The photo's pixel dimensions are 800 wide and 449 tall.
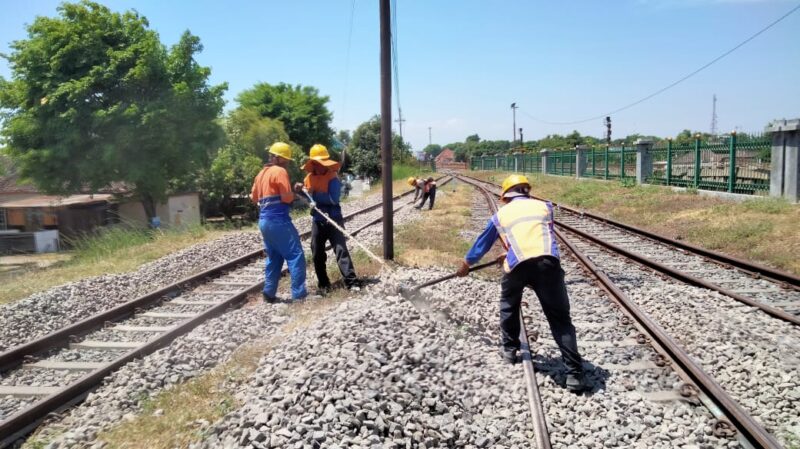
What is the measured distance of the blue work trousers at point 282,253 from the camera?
22.6 feet

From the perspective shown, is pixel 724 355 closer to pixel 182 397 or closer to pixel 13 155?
pixel 182 397

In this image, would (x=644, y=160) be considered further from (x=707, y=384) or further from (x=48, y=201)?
(x=48, y=201)

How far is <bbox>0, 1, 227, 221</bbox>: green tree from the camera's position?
19797 mm

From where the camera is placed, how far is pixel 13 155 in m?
20.3

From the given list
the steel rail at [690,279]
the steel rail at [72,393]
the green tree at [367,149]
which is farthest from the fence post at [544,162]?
the steel rail at [72,393]

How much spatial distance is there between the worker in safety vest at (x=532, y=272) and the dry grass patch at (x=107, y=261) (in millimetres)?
7548

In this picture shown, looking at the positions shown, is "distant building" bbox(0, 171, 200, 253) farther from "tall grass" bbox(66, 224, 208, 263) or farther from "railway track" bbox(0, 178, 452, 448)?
"railway track" bbox(0, 178, 452, 448)

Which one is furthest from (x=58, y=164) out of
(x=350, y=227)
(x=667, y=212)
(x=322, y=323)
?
(x=667, y=212)

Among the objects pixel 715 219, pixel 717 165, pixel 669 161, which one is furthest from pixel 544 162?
pixel 715 219

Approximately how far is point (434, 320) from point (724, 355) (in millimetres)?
2601

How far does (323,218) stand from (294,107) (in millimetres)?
40270

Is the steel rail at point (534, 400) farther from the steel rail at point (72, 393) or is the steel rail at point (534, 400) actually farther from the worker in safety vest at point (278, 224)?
the steel rail at point (72, 393)

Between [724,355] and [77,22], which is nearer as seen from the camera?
[724,355]

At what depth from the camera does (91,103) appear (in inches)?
794
